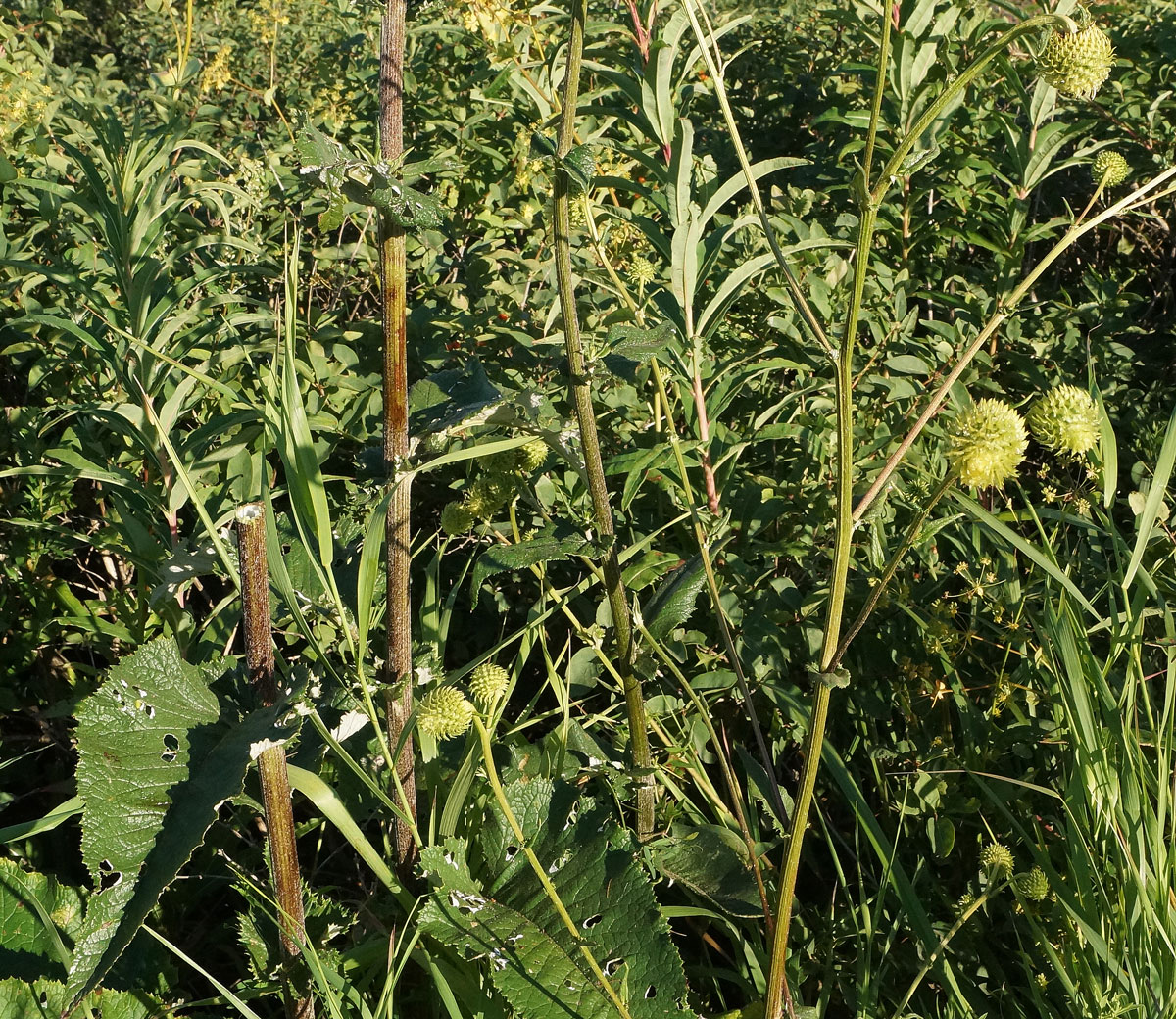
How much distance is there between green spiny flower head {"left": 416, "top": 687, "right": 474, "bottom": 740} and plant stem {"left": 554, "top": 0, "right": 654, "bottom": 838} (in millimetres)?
248

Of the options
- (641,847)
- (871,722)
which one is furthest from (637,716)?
(871,722)

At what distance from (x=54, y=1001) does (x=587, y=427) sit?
98 centimetres

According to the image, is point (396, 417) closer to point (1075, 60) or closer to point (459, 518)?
point (459, 518)

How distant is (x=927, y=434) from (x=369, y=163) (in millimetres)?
1513

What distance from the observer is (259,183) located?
2.54 m

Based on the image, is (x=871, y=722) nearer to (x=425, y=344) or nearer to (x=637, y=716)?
(x=637, y=716)

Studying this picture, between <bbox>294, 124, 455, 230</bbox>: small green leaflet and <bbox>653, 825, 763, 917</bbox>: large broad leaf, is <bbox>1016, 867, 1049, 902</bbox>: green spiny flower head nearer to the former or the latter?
<bbox>653, 825, 763, 917</bbox>: large broad leaf

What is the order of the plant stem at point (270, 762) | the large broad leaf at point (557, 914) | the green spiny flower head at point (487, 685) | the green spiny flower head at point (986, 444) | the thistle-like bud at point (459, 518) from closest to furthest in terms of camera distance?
1. the green spiny flower head at point (986, 444)
2. the plant stem at point (270, 762)
3. the large broad leaf at point (557, 914)
4. the green spiny flower head at point (487, 685)
5. the thistle-like bud at point (459, 518)

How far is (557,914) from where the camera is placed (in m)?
1.41

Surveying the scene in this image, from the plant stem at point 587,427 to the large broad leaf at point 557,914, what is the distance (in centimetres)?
14

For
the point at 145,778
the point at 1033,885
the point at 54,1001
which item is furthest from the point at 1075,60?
the point at 54,1001

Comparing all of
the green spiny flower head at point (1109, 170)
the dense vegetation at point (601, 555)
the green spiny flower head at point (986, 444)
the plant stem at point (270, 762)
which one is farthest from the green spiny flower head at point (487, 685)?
the green spiny flower head at point (1109, 170)

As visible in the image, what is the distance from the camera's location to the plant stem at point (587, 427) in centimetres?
124

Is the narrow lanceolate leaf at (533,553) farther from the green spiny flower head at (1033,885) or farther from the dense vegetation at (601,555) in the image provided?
the green spiny flower head at (1033,885)
